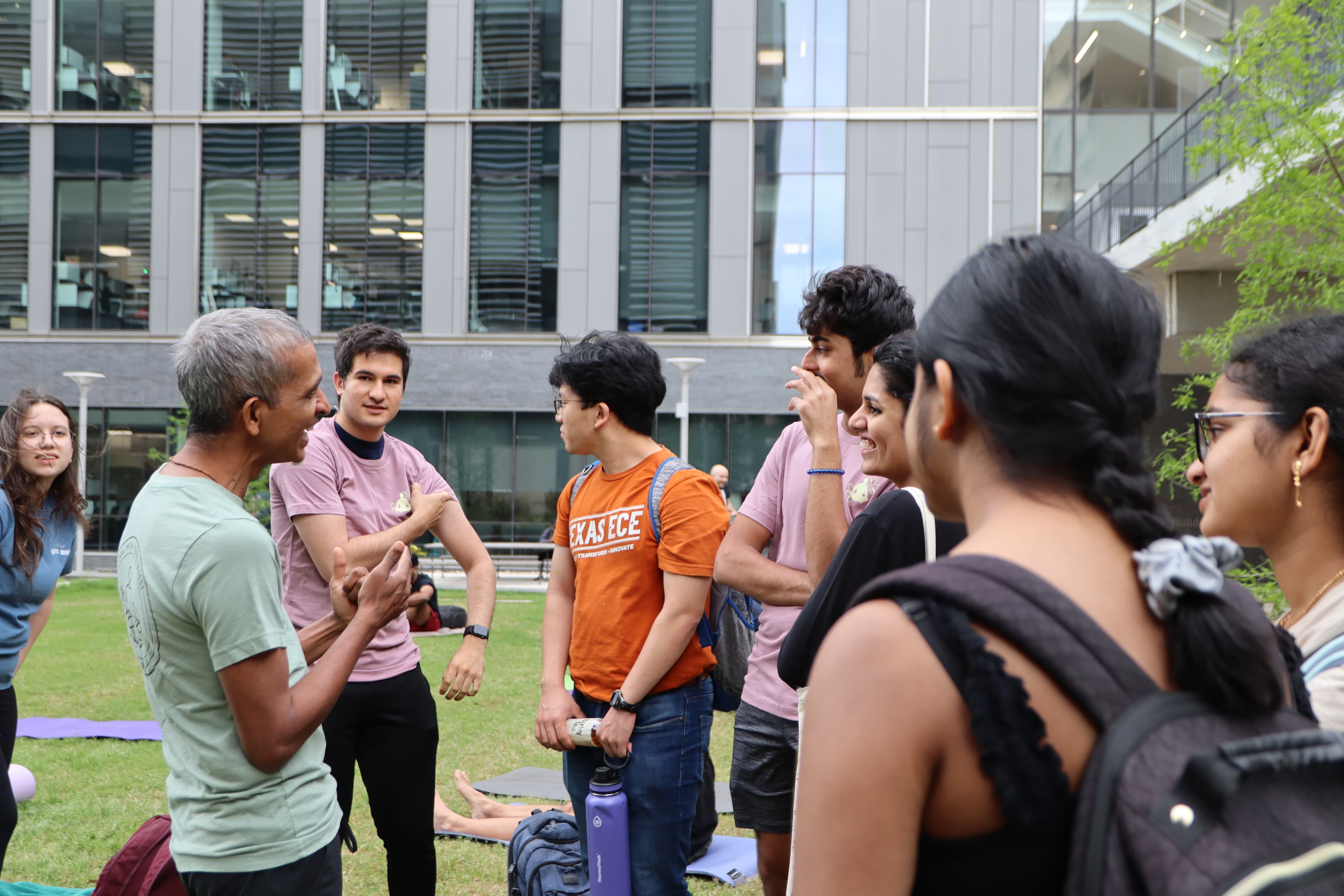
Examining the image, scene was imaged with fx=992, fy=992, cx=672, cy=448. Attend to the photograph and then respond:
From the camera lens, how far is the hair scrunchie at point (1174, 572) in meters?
0.99

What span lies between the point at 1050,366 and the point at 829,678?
413 mm

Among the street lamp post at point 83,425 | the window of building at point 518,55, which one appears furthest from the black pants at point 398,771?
the window of building at point 518,55

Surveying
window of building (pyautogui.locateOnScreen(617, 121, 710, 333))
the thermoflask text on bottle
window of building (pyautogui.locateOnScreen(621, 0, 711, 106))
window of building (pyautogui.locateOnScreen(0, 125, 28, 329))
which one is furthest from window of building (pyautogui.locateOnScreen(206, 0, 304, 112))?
the thermoflask text on bottle

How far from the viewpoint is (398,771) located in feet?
11.5

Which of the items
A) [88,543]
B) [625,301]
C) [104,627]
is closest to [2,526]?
[104,627]

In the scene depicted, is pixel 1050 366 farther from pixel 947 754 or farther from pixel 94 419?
pixel 94 419

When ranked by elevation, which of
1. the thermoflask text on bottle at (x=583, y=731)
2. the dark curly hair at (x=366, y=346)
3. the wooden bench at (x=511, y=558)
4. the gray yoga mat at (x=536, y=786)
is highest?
the dark curly hair at (x=366, y=346)

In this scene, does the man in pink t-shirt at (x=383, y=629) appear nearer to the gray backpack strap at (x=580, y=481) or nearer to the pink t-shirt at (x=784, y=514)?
the gray backpack strap at (x=580, y=481)

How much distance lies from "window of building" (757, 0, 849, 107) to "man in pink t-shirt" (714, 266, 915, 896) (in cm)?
2015

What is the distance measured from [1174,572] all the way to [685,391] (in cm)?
1852

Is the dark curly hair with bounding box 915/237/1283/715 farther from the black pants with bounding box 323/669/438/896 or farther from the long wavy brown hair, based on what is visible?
the long wavy brown hair

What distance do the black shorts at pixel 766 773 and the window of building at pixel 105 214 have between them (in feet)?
76.2

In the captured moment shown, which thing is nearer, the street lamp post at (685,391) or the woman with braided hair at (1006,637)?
the woman with braided hair at (1006,637)

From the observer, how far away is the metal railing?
13.6m
